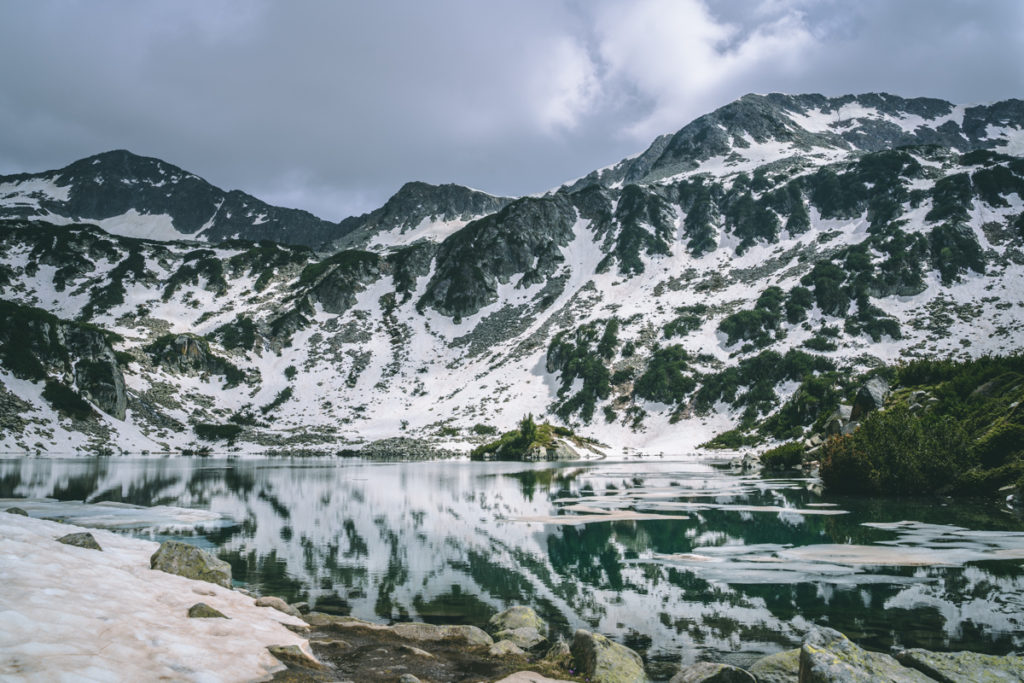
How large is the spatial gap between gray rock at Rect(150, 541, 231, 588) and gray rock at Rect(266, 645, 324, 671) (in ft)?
15.7

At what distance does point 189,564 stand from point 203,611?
146 inches

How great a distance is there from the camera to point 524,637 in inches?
416

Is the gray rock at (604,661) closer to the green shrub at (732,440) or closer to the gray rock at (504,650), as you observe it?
the gray rock at (504,650)

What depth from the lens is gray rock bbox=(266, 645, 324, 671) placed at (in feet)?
27.5

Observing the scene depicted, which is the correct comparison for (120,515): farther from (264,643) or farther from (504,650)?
(504,650)

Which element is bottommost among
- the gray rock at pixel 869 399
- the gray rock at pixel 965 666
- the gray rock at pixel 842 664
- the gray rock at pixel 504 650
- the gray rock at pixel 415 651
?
the gray rock at pixel 504 650

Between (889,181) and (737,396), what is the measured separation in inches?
3612

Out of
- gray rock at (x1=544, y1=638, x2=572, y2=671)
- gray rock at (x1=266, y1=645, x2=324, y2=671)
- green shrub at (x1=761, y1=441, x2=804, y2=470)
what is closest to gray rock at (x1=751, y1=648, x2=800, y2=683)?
gray rock at (x1=544, y1=638, x2=572, y2=671)

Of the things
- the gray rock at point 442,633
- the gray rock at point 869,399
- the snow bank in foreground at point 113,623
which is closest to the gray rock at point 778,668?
the gray rock at point 442,633

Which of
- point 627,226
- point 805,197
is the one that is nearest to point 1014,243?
point 805,197

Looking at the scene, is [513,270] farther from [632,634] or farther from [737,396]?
[632,634]

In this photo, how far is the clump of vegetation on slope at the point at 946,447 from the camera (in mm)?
27562

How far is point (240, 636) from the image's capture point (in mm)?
8961

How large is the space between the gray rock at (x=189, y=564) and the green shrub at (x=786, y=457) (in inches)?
2134
